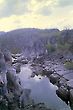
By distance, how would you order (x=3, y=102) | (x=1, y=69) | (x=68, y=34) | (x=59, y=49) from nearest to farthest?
(x=3, y=102)
(x=1, y=69)
(x=59, y=49)
(x=68, y=34)

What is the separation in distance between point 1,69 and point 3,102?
1195 centimetres

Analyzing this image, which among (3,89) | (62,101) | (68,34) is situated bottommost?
(62,101)

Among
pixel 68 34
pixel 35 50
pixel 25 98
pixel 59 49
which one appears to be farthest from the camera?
pixel 35 50

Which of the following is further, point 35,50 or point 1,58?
point 35,50

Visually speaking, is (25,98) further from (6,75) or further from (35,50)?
(35,50)

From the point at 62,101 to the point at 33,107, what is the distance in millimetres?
7762

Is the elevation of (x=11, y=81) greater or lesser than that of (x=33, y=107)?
greater

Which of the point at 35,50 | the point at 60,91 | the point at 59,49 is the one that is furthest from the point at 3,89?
the point at 35,50

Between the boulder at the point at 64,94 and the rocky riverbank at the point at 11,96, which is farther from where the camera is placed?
the boulder at the point at 64,94

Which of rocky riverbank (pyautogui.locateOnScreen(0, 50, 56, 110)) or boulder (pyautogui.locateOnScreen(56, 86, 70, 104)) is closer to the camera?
rocky riverbank (pyautogui.locateOnScreen(0, 50, 56, 110))

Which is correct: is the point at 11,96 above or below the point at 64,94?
above

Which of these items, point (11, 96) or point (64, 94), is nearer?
point (11, 96)

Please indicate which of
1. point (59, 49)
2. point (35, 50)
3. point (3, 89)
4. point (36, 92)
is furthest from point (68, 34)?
point (3, 89)

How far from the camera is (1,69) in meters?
48.5
